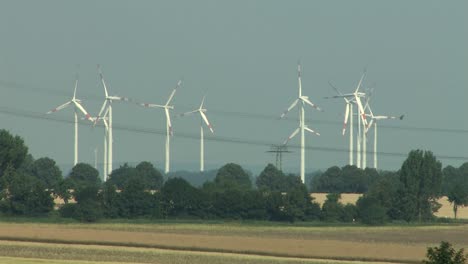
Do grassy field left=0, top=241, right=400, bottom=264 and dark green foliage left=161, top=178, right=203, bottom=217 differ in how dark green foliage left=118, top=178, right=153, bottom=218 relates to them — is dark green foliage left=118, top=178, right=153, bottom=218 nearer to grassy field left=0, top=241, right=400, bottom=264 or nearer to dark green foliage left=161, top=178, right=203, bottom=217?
dark green foliage left=161, top=178, right=203, bottom=217

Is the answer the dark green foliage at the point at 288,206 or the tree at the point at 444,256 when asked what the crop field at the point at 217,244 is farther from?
the tree at the point at 444,256

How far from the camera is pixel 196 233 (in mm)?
144500

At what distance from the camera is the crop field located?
9856 cm

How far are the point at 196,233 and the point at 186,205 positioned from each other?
151 ft

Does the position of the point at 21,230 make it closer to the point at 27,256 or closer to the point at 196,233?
the point at 196,233

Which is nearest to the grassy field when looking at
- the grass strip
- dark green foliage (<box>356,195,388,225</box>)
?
the grass strip

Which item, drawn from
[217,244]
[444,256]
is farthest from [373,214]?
[444,256]

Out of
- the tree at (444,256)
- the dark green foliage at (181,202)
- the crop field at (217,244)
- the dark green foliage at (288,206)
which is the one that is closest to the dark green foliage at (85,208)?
the dark green foliage at (181,202)

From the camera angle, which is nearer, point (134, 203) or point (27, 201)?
point (27, 201)

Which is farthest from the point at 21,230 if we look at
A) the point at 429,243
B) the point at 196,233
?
the point at 429,243

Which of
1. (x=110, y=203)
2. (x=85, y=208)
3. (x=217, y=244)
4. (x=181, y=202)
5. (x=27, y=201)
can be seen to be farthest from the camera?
(x=181, y=202)

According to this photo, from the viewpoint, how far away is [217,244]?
11875cm

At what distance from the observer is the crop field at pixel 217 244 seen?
9856 centimetres

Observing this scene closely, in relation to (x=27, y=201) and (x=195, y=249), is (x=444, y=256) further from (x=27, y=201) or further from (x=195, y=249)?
(x=27, y=201)
